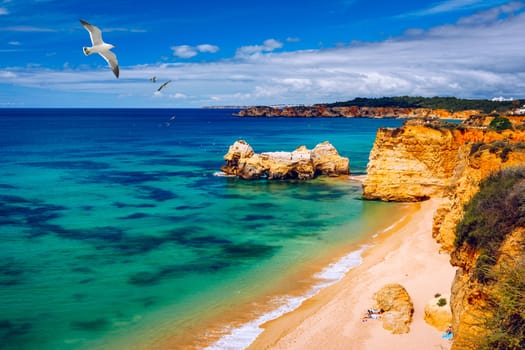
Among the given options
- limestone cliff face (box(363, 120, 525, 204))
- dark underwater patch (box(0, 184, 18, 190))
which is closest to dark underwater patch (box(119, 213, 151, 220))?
dark underwater patch (box(0, 184, 18, 190))

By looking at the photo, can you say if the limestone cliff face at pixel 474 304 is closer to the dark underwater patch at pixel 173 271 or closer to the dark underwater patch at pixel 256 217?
the dark underwater patch at pixel 173 271

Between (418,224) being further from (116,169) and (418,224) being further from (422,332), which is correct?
(116,169)

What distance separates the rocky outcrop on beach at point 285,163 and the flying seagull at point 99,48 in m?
36.5

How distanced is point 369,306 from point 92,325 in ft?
33.1

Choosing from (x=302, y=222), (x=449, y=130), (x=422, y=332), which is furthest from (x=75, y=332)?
(x=449, y=130)

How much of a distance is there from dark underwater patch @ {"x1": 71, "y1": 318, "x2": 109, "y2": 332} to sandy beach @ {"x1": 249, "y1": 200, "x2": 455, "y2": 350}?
5.59 m

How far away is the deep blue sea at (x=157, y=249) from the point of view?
16859 mm

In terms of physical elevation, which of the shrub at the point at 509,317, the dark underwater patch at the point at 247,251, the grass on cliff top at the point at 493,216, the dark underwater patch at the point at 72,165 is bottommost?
the dark underwater patch at the point at 247,251

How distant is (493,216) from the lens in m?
13.2

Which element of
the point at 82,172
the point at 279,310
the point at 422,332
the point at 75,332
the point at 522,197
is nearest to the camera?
the point at 522,197

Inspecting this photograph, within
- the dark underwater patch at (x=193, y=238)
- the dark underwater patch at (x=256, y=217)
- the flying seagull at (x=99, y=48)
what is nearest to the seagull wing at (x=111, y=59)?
the flying seagull at (x=99, y=48)

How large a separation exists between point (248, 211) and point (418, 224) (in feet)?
40.0

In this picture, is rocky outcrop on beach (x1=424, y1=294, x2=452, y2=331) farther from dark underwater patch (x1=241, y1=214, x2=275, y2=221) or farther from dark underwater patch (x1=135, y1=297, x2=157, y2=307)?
dark underwater patch (x1=241, y1=214, x2=275, y2=221)

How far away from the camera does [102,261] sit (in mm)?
23047
